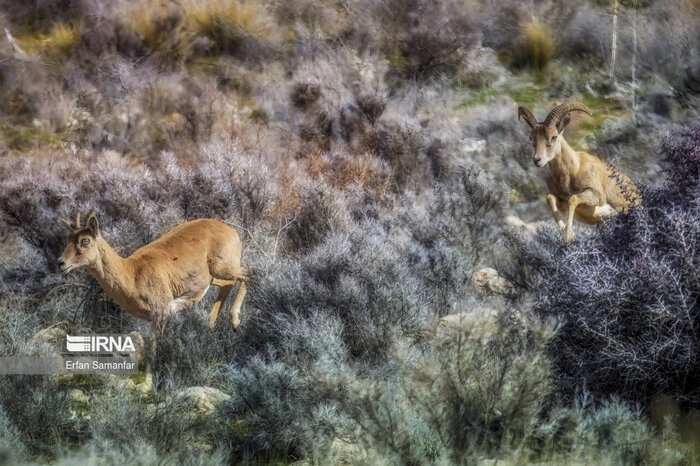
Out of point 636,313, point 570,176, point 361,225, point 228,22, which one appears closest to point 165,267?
point 361,225

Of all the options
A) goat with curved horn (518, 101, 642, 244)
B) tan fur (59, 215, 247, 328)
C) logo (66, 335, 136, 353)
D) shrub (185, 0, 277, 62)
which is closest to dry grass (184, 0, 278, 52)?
shrub (185, 0, 277, 62)

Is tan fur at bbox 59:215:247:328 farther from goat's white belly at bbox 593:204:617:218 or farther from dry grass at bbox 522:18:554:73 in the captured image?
dry grass at bbox 522:18:554:73

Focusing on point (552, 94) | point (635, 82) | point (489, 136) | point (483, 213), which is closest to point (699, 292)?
point (483, 213)

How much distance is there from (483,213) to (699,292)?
7424 mm

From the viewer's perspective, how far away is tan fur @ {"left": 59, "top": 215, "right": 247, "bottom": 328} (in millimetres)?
7254

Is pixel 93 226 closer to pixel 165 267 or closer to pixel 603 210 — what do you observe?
pixel 165 267

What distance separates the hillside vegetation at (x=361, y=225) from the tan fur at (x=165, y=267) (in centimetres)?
26

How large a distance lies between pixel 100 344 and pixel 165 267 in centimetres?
90

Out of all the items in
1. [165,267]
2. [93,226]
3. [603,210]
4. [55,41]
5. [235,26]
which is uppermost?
[93,226]

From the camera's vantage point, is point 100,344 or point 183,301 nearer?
point 100,344

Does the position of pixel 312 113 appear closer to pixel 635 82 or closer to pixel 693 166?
pixel 635 82

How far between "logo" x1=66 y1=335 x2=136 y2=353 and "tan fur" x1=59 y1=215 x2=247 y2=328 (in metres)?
0.28

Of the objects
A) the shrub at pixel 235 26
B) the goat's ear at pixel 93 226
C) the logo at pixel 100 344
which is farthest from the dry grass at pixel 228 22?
the goat's ear at pixel 93 226

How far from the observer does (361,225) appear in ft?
36.2
